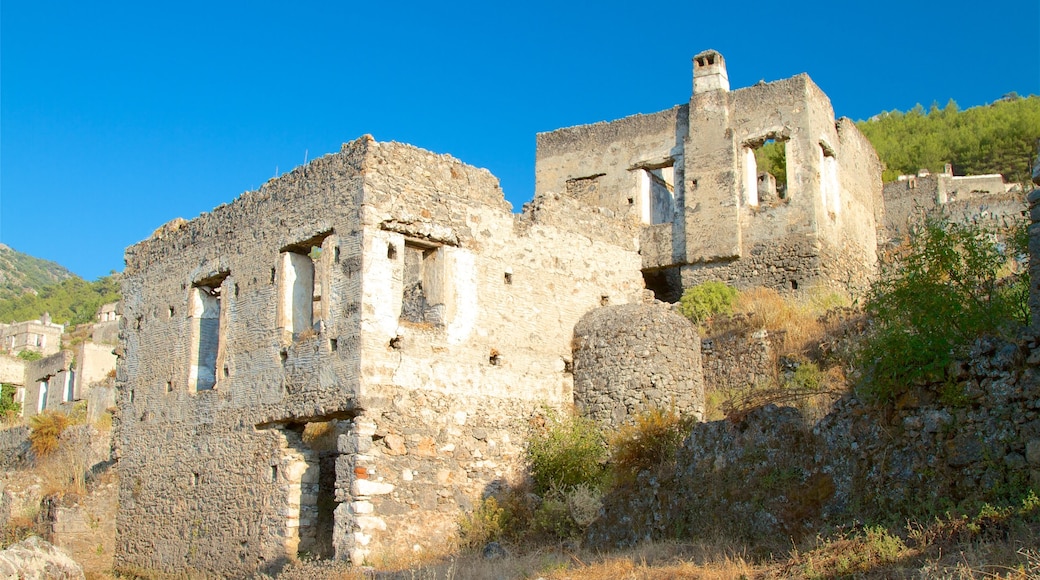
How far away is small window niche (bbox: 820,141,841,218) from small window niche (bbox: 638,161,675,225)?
9.88ft

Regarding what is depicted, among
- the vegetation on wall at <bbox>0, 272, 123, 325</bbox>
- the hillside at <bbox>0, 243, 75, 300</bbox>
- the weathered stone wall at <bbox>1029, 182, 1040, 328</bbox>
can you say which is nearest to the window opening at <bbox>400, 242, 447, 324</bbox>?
the weathered stone wall at <bbox>1029, 182, 1040, 328</bbox>

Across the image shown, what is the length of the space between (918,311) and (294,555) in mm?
8553

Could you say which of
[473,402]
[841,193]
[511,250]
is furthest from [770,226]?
[473,402]

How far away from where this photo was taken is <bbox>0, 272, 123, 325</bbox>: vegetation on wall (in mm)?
66250

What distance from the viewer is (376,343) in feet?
43.4

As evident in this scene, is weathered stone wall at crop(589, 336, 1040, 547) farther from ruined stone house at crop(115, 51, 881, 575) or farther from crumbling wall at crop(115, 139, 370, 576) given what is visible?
crumbling wall at crop(115, 139, 370, 576)

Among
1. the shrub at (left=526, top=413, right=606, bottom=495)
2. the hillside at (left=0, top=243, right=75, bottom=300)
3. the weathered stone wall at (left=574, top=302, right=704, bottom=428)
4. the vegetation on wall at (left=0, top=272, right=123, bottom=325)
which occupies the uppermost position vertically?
the hillside at (left=0, top=243, right=75, bottom=300)

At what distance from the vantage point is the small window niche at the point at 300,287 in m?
14.1

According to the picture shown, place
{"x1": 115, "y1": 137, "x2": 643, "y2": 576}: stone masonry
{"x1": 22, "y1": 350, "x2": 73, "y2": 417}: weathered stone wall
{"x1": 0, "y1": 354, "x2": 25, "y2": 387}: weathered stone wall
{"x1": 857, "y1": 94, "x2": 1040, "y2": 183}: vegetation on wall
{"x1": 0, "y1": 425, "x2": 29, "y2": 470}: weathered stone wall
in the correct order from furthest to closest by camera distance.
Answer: {"x1": 857, "y1": 94, "x2": 1040, "y2": 183}: vegetation on wall
{"x1": 0, "y1": 354, "x2": 25, "y2": 387}: weathered stone wall
{"x1": 22, "y1": 350, "x2": 73, "y2": 417}: weathered stone wall
{"x1": 0, "y1": 425, "x2": 29, "y2": 470}: weathered stone wall
{"x1": 115, "y1": 137, "x2": 643, "y2": 576}: stone masonry

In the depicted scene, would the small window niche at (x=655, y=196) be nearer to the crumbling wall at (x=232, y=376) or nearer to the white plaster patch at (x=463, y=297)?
the white plaster patch at (x=463, y=297)

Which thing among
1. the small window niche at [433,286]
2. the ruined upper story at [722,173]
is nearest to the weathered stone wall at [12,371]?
the ruined upper story at [722,173]

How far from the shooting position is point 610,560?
1016 centimetres

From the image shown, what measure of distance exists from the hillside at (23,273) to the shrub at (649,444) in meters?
77.6

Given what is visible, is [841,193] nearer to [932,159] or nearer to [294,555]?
[294,555]
